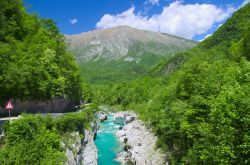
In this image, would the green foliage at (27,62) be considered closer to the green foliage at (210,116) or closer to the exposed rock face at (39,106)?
the exposed rock face at (39,106)

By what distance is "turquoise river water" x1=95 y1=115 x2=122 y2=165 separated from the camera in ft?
153

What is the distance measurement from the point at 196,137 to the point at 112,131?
46720 millimetres

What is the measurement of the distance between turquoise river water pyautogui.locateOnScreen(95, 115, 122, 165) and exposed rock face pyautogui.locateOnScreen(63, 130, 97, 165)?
8.68 ft

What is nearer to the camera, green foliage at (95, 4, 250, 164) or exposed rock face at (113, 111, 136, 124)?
green foliage at (95, 4, 250, 164)

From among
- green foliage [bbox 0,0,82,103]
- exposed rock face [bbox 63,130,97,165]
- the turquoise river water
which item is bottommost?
the turquoise river water

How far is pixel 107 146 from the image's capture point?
56.2 metres

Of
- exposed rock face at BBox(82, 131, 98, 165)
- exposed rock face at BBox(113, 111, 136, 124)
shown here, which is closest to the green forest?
exposed rock face at BBox(82, 131, 98, 165)

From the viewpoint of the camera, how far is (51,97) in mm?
43188

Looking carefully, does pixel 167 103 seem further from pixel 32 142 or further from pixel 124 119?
pixel 124 119

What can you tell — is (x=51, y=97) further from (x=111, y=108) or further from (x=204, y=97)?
(x=111, y=108)

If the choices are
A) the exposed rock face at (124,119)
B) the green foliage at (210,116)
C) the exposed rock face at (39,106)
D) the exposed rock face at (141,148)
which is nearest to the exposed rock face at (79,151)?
the exposed rock face at (141,148)

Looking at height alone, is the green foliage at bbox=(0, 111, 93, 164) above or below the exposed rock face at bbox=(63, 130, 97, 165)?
above

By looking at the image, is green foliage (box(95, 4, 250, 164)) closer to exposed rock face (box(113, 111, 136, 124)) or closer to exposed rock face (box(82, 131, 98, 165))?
exposed rock face (box(82, 131, 98, 165))

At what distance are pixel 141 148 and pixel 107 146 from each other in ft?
36.8
